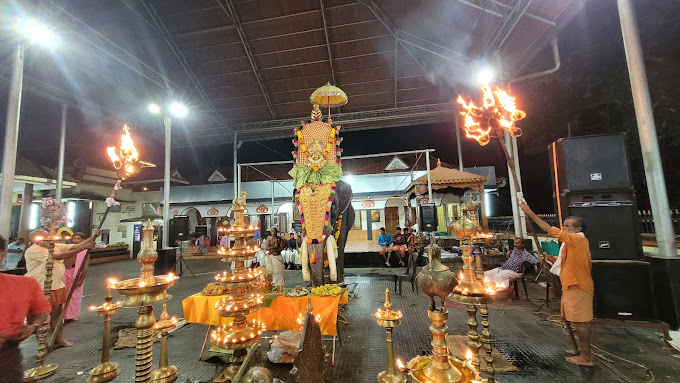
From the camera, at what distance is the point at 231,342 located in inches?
99.3

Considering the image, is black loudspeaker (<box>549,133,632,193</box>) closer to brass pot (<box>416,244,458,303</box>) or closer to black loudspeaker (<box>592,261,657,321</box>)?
black loudspeaker (<box>592,261,657,321</box>)

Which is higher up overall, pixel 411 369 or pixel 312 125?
pixel 312 125

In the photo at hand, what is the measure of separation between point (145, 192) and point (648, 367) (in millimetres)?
24392

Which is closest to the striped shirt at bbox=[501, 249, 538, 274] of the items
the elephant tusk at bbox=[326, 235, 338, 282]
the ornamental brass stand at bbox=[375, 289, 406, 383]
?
the elephant tusk at bbox=[326, 235, 338, 282]

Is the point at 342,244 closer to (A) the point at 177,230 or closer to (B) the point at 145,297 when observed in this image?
(B) the point at 145,297

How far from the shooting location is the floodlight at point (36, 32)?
6461 millimetres

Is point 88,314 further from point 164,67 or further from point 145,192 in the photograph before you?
point 145,192

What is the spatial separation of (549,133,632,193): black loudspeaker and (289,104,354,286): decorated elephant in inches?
149

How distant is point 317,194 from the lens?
465 cm

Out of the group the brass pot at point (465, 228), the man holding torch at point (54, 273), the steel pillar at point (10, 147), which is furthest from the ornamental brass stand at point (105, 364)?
the steel pillar at point (10, 147)

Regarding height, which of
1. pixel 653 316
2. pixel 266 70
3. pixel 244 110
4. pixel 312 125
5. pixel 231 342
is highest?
pixel 266 70

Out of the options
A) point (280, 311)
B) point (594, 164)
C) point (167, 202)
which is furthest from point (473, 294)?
point (167, 202)

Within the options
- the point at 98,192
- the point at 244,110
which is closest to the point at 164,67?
the point at 244,110

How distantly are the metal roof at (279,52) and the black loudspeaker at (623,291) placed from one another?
20.8 feet
